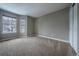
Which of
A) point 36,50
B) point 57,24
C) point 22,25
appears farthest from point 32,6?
point 22,25

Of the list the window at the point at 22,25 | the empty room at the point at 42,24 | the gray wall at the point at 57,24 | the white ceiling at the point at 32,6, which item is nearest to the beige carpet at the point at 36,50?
the empty room at the point at 42,24

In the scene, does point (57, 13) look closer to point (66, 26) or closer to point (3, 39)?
point (66, 26)

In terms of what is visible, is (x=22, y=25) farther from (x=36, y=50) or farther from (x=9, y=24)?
(x=36, y=50)

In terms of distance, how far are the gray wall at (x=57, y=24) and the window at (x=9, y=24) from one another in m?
2.95

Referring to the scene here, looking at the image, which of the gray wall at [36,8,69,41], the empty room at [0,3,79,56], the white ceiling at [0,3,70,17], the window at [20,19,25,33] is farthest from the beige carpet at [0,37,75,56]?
the window at [20,19,25,33]

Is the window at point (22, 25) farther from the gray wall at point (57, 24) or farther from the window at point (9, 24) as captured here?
the gray wall at point (57, 24)

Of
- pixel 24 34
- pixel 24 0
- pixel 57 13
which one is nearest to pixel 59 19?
pixel 57 13

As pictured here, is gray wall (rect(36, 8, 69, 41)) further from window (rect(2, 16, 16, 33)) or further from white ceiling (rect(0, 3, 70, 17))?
window (rect(2, 16, 16, 33))

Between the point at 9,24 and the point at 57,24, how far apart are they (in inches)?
156

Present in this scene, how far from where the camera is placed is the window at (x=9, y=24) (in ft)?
19.7

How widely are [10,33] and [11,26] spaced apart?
643mm

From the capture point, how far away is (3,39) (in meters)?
5.77

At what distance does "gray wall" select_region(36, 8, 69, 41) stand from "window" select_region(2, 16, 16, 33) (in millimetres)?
2946

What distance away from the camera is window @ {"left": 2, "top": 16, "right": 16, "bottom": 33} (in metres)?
6.02
